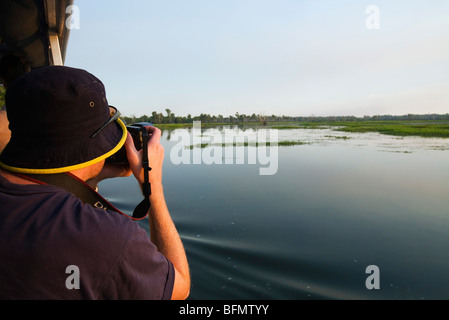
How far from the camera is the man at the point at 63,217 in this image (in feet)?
1.81

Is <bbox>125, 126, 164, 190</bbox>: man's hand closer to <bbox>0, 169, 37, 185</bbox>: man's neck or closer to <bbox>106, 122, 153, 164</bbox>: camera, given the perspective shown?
<bbox>106, 122, 153, 164</bbox>: camera

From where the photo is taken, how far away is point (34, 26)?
290 cm

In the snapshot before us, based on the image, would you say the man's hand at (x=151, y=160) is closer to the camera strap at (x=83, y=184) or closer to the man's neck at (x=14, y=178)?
the camera strap at (x=83, y=184)

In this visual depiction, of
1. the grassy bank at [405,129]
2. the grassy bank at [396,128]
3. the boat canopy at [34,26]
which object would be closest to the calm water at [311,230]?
the boat canopy at [34,26]

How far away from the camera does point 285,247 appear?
3.88 m

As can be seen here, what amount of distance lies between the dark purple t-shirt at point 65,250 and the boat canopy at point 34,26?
8.18 feet

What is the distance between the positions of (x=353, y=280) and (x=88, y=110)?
133 inches

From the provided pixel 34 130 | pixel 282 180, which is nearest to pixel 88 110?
pixel 34 130

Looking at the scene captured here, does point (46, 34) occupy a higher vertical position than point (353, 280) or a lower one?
higher

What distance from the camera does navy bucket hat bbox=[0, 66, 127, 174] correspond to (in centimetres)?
66

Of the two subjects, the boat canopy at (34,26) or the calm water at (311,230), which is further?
the calm water at (311,230)

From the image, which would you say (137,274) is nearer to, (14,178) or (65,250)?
(65,250)

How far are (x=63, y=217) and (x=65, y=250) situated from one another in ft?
0.22
